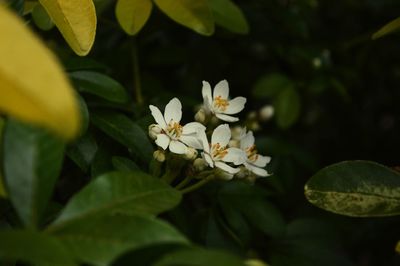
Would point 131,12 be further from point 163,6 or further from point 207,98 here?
point 207,98

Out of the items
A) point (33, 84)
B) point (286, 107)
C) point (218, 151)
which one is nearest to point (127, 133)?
point (218, 151)

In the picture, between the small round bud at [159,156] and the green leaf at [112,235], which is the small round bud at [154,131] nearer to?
the small round bud at [159,156]

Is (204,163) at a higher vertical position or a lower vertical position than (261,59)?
higher

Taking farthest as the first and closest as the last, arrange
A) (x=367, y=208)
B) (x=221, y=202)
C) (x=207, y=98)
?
(x=221, y=202) → (x=207, y=98) → (x=367, y=208)

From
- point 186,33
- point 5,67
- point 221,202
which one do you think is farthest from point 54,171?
point 186,33

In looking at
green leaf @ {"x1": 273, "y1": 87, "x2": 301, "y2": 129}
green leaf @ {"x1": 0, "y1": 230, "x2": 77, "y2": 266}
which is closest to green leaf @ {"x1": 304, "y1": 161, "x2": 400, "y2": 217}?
green leaf @ {"x1": 0, "y1": 230, "x2": 77, "y2": 266}

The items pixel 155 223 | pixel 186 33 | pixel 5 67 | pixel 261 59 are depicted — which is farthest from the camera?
pixel 261 59
